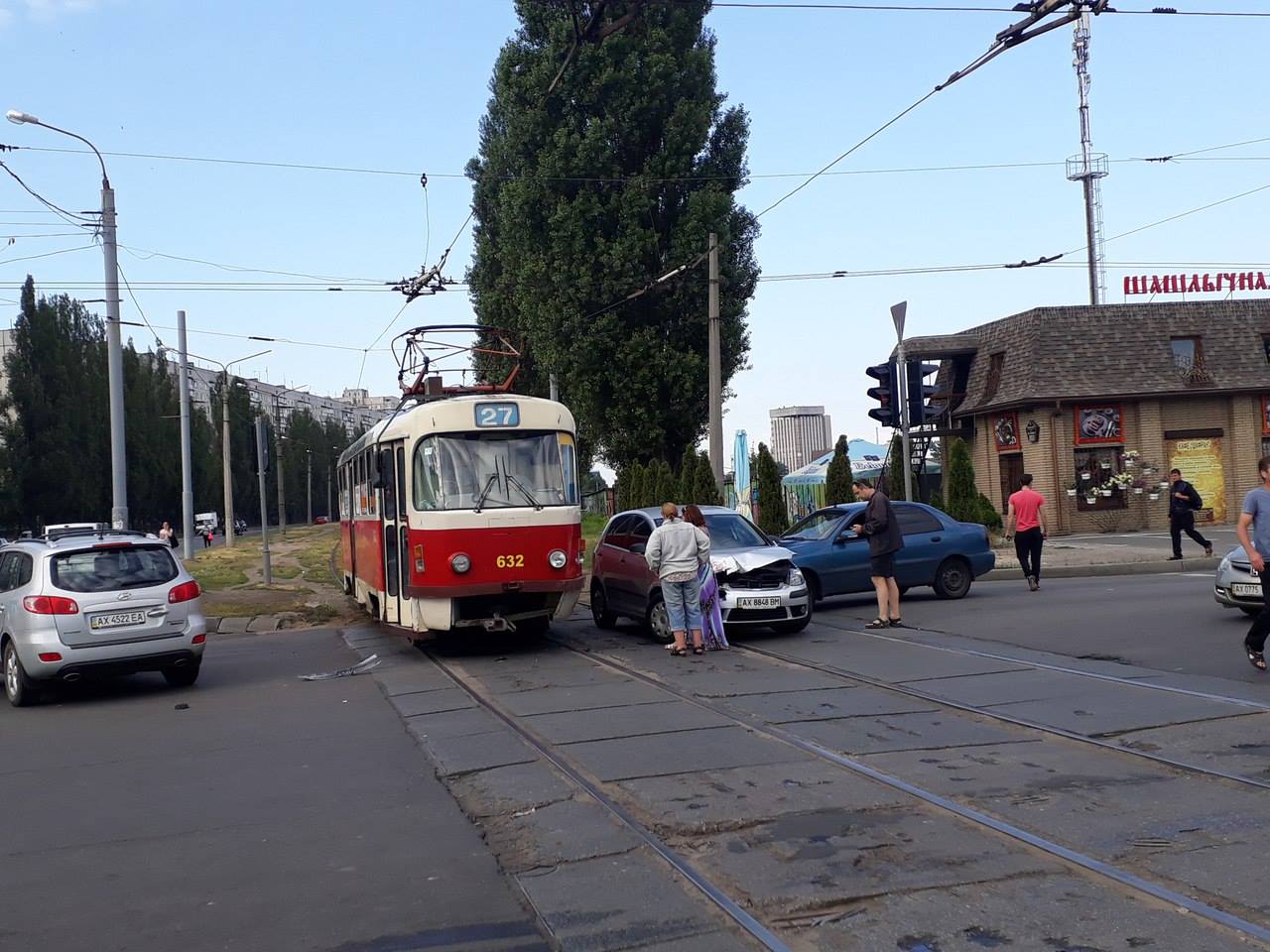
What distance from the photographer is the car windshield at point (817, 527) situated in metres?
18.5

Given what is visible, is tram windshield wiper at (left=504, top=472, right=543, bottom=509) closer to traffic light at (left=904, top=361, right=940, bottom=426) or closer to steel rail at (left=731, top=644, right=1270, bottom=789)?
steel rail at (left=731, top=644, right=1270, bottom=789)

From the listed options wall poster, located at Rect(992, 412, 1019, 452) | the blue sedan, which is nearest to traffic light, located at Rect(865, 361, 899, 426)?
A: the blue sedan

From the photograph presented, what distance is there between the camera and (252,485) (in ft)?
307

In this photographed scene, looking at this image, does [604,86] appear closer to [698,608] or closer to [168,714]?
[698,608]

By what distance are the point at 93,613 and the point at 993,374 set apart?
3290 cm

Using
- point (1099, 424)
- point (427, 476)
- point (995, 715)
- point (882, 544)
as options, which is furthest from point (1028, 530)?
point (1099, 424)

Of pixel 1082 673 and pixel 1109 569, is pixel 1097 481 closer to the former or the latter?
pixel 1109 569

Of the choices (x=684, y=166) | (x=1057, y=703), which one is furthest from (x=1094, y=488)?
(x=1057, y=703)

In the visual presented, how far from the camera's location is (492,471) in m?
14.6

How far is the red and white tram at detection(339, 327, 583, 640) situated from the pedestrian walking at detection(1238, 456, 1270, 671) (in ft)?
23.2

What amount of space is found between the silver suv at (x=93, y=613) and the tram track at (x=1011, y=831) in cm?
477

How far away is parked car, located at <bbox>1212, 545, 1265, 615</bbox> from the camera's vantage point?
14.0 meters

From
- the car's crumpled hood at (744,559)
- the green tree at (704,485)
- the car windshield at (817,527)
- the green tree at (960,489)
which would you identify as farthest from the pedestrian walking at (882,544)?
the green tree at (960,489)

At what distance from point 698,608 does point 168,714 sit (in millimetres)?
5671
